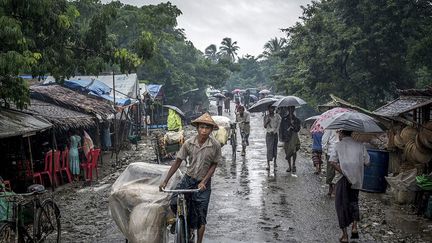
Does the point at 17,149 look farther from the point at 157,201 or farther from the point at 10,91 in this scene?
the point at 157,201

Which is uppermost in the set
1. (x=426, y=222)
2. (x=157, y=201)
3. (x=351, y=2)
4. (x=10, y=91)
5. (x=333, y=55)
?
(x=351, y=2)

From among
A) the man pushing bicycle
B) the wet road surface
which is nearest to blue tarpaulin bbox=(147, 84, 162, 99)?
the wet road surface

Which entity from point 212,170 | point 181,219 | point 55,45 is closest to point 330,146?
point 212,170

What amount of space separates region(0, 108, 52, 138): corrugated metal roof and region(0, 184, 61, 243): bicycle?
274 centimetres

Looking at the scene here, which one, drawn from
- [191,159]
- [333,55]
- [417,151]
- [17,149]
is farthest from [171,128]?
[191,159]

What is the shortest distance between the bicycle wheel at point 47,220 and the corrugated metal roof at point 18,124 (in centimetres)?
260

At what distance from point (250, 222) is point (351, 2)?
1612 cm

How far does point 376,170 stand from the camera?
8836mm

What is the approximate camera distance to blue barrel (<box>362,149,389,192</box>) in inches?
346

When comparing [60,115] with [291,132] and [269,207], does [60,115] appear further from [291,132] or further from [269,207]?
[269,207]

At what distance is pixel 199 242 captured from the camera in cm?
571

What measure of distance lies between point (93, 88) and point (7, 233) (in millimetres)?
12937

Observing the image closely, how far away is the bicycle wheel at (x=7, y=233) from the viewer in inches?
207

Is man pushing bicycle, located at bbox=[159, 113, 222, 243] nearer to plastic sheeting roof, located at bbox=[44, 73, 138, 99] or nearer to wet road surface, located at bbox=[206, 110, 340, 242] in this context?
wet road surface, located at bbox=[206, 110, 340, 242]
